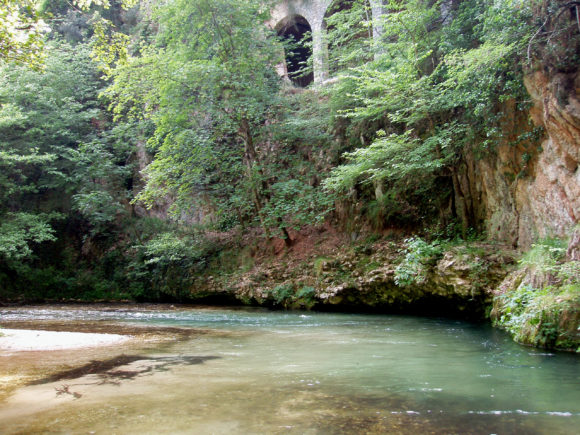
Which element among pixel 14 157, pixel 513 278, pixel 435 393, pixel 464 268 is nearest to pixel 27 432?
pixel 435 393

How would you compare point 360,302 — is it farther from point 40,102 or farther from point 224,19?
point 40,102

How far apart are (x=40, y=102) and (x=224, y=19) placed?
10.7m

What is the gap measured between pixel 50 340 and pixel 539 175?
9.75 meters

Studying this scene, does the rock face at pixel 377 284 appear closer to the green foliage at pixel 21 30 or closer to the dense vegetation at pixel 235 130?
the dense vegetation at pixel 235 130

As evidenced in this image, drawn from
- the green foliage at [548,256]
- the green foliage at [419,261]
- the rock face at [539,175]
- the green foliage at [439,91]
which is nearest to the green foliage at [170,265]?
the green foliage at [439,91]

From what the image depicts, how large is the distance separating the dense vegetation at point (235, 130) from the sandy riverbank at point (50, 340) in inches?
165

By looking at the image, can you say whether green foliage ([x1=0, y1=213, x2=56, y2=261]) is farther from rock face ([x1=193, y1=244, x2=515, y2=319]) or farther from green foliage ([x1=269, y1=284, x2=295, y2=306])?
green foliage ([x1=269, y1=284, x2=295, y2=306])

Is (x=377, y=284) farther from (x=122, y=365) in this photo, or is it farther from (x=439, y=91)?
(x=122, y=365)

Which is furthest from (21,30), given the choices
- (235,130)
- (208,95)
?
(235,130)

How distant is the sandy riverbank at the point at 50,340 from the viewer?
6.83 meters

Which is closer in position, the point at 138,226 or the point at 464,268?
the point at 464,268

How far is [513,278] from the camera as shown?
8391 millimetres

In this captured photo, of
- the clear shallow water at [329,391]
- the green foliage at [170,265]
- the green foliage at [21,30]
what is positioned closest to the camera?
the clear shallow water at [329,391]

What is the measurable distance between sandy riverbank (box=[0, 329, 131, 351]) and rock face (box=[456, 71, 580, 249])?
8.35m
